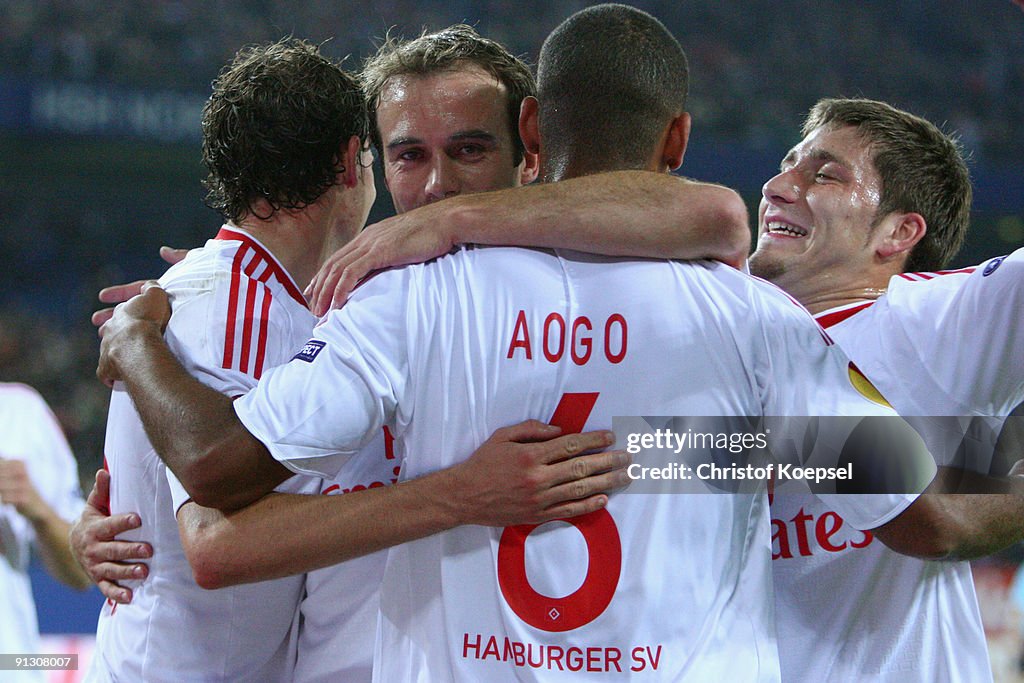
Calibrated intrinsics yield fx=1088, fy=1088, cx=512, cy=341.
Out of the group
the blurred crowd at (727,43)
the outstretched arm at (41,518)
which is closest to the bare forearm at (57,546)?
the outstretched arm at (41,518)

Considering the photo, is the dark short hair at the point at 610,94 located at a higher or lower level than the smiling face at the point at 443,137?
lower

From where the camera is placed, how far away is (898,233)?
127 inches

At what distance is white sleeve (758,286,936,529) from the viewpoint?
77.0 inches

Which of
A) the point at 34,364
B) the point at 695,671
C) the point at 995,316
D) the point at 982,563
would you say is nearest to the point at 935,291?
the point at 995,316

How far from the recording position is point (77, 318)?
13.5 m

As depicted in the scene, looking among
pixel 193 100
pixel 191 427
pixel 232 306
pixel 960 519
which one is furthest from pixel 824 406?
pixel 193 100

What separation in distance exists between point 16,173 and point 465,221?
1309 centimetres

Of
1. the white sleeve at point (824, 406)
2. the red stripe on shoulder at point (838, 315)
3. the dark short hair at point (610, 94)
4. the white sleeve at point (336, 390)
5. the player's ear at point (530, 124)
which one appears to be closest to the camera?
the white sleeve at point (336, 390)

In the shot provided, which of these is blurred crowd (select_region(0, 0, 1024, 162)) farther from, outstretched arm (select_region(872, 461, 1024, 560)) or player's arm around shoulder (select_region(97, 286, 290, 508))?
outstretched arm (select_region(872, 461, 1024, 560))

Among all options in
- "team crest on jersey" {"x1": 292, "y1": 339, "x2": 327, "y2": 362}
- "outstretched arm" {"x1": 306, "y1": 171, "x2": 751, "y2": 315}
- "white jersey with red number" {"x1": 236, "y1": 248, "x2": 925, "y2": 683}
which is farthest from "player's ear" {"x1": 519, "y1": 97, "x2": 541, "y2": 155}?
"team crest on jersey" {"x1": 292, "y1": 339, "x2": 327, "y2": 362}

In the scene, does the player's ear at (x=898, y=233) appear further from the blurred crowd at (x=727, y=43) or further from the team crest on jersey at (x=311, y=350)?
the blurred crowd at (x=727, y=43)

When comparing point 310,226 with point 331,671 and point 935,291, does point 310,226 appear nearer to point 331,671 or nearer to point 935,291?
point 331,671

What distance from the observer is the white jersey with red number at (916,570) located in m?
→ 2.43

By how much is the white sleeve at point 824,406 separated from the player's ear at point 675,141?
1.22ft
